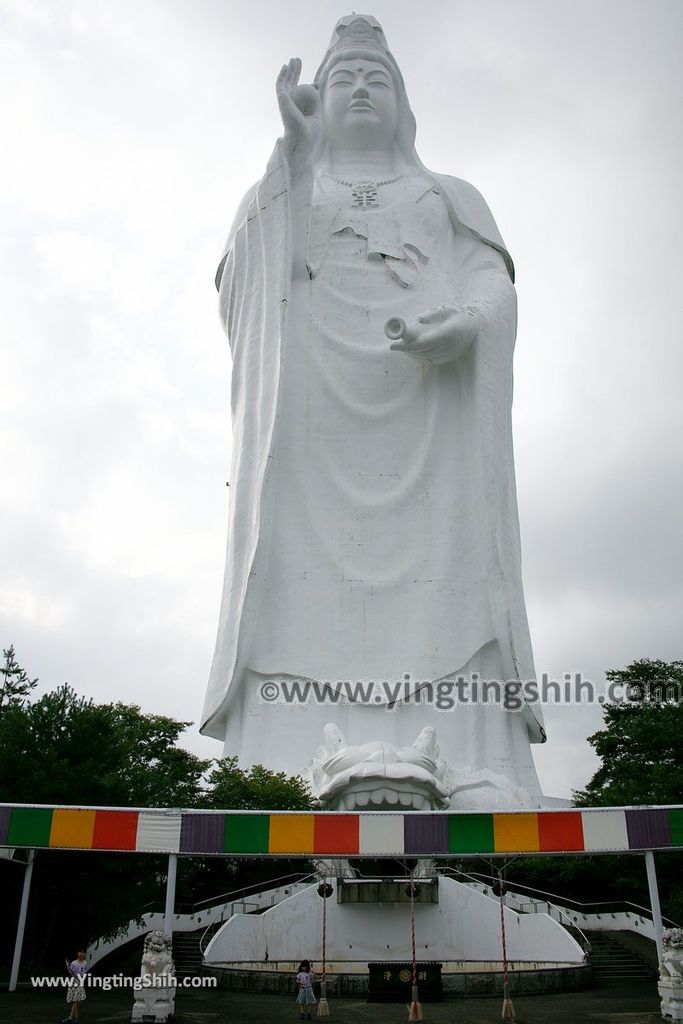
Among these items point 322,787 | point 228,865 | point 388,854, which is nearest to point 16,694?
point 228,865

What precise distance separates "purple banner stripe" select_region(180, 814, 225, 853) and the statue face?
1270 cm

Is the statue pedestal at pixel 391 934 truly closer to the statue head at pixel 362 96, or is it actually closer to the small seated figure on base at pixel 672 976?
the small seated figure on base at pixel 672 976

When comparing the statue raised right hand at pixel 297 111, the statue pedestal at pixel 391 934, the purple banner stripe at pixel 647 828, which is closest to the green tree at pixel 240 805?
the statue pedestal at pixel 391 934

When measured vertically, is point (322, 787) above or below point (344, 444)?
below

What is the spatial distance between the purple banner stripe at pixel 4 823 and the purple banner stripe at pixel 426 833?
2863 mm

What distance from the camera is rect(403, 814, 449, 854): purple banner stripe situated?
25.4 feet

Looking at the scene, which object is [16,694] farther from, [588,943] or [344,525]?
[588,943]

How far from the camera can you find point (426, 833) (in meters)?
7.77

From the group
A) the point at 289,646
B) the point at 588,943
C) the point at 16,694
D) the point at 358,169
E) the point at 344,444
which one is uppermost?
the point at 358,169

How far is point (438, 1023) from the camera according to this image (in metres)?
6.84

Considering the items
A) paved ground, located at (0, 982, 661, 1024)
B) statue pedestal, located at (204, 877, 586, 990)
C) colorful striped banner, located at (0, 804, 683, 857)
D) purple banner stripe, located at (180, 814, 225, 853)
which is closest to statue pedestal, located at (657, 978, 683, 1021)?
paved ground, located at (0, 982, 661, 1024)

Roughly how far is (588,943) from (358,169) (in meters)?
11.9

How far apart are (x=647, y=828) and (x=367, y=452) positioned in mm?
8237

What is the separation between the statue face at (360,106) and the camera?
56.2ft
